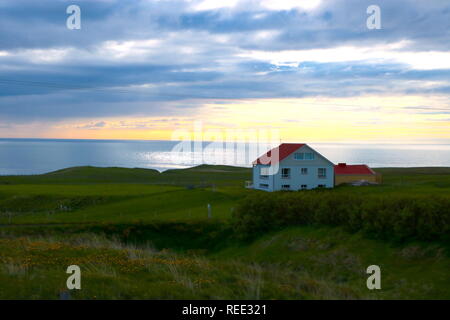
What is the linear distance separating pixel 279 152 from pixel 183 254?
106 feet

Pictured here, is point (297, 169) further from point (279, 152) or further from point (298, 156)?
point (279, 152)

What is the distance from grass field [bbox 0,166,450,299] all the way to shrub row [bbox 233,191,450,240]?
2.61 ft

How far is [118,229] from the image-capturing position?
3919 centimetres

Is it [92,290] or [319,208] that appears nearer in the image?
[92,290]

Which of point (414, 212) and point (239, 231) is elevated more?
point (414, 212)

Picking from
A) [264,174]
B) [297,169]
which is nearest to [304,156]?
[297,169]

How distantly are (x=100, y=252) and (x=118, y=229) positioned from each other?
18.1 m

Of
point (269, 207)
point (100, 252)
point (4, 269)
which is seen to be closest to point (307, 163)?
point (269, 207)

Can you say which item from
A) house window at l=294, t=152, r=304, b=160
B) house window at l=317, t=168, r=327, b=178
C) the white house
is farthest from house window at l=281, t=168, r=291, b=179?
house window at l=317, t=168, r=327, b=178

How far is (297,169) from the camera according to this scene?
2478 inches

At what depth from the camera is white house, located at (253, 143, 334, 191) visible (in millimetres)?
62378

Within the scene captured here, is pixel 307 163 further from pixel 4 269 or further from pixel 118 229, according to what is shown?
pixel 4 269

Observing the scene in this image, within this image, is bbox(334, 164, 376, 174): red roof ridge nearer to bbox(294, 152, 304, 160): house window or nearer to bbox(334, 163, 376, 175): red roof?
bbox(334, 163, 376, 175): red roof
